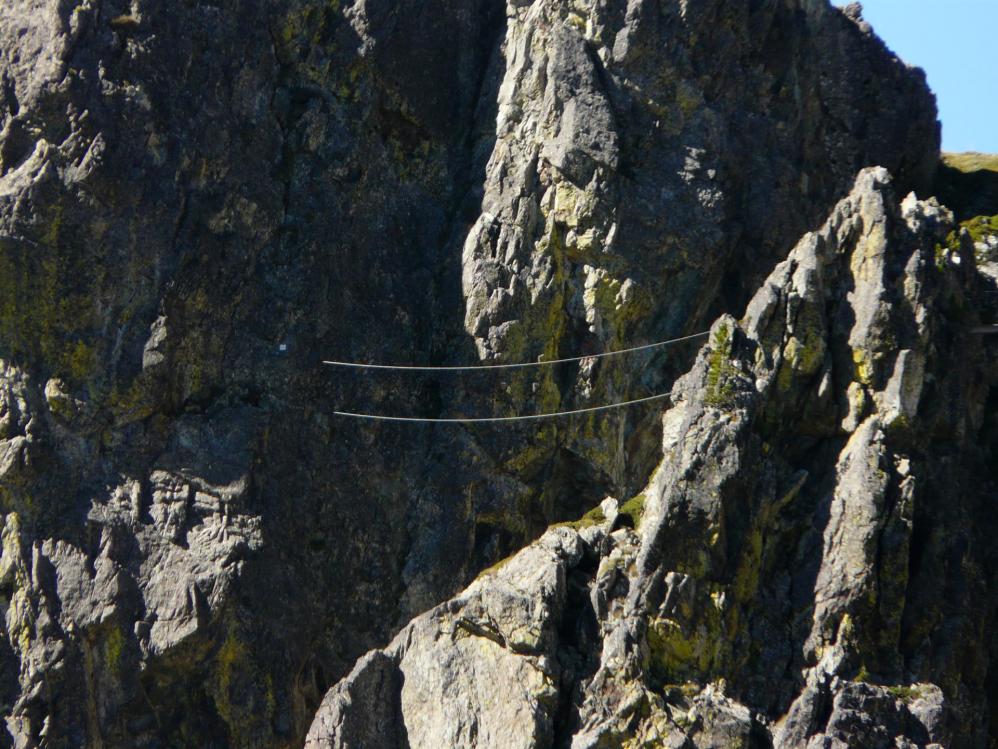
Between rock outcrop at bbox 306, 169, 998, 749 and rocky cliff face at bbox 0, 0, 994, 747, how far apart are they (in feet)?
0.22

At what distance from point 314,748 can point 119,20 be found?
A: 1555cm

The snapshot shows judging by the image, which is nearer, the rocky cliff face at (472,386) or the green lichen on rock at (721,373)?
the rocky cliff face at (472,386)

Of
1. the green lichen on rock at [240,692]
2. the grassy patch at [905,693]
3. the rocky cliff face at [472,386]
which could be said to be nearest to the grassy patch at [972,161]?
the rocky cliff face at [472,386]

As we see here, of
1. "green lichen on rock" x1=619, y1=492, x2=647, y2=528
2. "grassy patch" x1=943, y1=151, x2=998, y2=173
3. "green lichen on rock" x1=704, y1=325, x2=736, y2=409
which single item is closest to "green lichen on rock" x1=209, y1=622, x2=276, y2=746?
"green lichen on rock" x1=619, y1=492, x2=647, y2=528

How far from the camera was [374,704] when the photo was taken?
2852 cm

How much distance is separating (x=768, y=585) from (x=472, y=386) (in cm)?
931

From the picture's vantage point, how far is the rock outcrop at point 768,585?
91.1 feet

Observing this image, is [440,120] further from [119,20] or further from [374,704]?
[374,704]

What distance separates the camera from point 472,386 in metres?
35.9

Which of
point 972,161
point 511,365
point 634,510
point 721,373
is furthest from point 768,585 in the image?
point 972,161

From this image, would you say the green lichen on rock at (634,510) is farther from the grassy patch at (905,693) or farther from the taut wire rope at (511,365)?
the taut wire rope at (511,365)

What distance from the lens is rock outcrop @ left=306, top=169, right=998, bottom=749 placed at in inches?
1094

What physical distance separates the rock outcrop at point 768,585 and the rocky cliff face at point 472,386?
0.22 feet

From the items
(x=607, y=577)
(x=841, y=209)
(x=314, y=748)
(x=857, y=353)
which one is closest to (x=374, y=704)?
(x=314, y=748)
